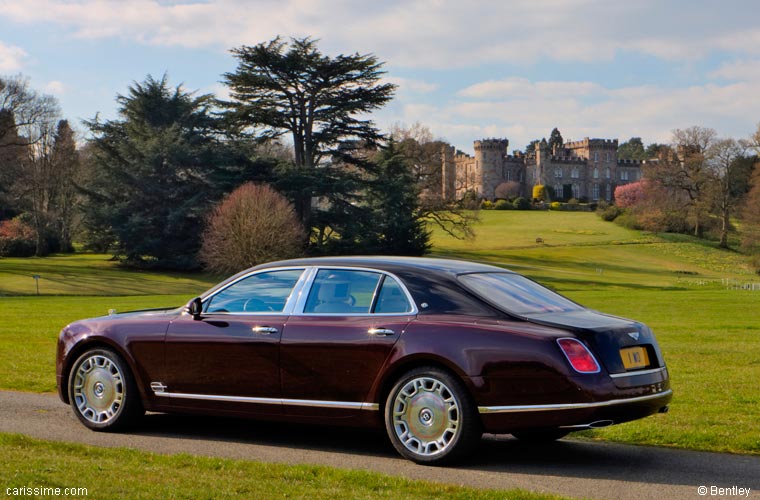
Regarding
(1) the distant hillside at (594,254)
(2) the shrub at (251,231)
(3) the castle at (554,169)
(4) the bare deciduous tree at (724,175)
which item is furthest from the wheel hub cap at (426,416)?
(3) the castle at (554,169)

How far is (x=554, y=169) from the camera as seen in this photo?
15225cm

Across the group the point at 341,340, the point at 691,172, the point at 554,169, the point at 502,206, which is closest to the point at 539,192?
the point at 554,169

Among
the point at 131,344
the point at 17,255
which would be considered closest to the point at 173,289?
the point at 17,255

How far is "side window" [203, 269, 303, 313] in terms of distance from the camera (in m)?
8.35

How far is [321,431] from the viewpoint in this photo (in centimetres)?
896

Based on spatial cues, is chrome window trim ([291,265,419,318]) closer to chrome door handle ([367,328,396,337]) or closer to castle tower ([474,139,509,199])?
chrome door handle ([367,328,396,337])

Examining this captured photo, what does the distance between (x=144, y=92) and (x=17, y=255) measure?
684 inches

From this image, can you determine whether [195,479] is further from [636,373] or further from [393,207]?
[393,207]

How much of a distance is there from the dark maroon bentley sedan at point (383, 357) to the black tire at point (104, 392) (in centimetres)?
1

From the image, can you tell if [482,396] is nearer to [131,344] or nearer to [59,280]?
[131,344]

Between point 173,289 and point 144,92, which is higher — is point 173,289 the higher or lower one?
the lower one

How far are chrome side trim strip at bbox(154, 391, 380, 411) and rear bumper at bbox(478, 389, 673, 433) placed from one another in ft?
3.28

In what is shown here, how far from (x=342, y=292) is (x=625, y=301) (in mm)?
29894

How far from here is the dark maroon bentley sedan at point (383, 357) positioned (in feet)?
23.1
